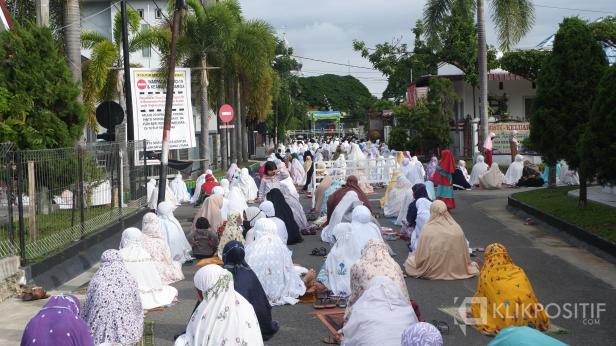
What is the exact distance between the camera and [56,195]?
44.4ft

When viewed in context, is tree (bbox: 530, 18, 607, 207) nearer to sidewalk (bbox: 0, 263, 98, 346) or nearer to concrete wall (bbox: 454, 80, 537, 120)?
sidewalk (bbox: 0, 263, 98, 346)

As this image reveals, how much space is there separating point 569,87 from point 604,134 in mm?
6141

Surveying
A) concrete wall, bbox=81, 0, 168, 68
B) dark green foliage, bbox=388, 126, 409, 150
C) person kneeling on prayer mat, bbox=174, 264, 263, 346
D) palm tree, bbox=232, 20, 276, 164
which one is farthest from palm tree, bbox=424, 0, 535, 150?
concrete wall, bbox=81, 0, 168, 68

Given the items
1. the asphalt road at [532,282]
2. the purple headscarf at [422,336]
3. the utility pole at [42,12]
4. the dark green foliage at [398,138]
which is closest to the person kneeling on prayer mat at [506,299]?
the asphalt road at [532,282]

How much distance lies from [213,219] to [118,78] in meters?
20.4

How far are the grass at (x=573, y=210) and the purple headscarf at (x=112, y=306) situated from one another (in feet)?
29.3

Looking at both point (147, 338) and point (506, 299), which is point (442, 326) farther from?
point (147, 338)

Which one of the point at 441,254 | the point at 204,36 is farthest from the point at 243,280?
the point at 204,36

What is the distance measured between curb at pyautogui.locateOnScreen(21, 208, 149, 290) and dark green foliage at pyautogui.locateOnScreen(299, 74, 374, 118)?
11258 centimetres

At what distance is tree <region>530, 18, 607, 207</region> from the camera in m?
19.0

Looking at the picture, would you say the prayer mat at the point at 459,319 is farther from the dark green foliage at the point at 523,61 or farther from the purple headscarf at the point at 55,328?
the dark green foliage at the point at 523,61

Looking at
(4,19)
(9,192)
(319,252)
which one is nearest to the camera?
(9,192)

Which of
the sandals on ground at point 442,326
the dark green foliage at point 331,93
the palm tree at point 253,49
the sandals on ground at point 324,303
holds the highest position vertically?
the dark green foliage at point 331,93

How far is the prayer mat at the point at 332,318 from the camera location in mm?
9141
